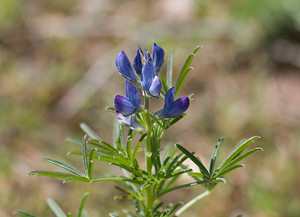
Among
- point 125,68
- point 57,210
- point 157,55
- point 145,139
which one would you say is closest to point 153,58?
point 157,55

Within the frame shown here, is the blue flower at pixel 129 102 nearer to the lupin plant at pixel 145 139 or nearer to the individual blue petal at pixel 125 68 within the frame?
the lupin plant at pixel 145 139

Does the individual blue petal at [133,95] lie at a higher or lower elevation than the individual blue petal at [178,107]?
higher

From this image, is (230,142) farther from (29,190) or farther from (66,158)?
(29,190)

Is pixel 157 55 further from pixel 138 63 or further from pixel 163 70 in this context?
pixel 163 70

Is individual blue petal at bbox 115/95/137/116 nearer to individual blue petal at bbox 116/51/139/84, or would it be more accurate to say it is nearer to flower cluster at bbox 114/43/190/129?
flower cluster at bbox 114/43/190/129

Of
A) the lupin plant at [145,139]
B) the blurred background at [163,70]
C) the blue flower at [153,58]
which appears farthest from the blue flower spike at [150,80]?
the blurred background at [163,70]

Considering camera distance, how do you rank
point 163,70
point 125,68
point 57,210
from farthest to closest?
point 163,70
point 57,210
point 125,68

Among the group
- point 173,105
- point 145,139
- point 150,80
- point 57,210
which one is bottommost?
point 57,210

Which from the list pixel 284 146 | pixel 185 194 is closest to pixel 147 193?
pixel 185 194
